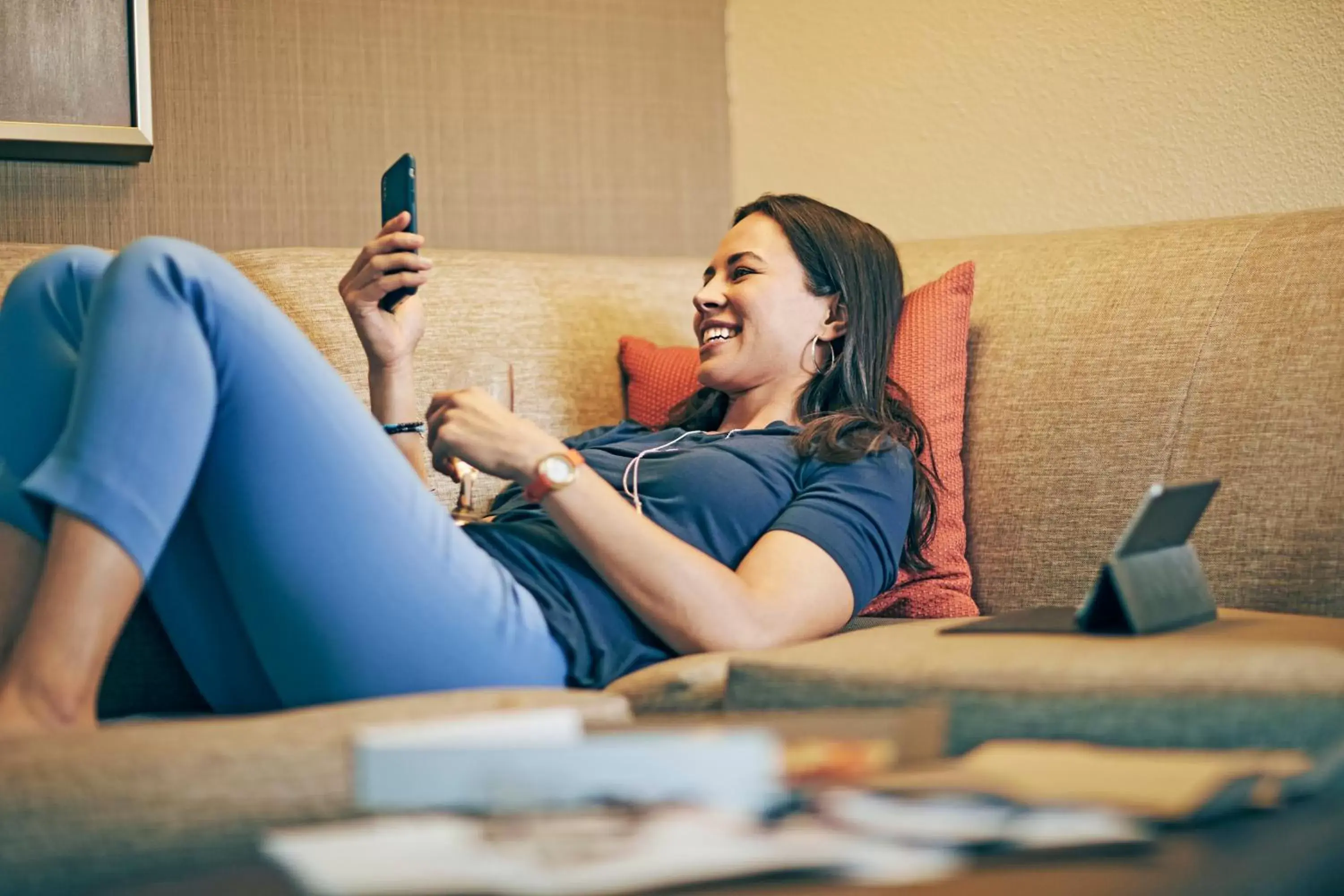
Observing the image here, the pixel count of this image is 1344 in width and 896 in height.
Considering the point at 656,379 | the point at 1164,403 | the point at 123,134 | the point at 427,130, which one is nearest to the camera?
the point at 1164,403

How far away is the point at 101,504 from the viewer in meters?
1.14

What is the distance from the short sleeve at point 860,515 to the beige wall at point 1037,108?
81 centimetres

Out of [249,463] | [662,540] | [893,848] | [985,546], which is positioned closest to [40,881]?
[249,463]

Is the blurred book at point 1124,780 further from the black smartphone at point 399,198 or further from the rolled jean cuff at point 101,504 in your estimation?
the black smartphone at point 399,198

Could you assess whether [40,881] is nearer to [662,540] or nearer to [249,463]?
[249,463]

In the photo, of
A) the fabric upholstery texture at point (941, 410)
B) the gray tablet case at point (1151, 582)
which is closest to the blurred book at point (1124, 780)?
the gray tablet case at point (1151, 582)

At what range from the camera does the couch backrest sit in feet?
5.17

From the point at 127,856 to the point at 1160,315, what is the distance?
1.39 m

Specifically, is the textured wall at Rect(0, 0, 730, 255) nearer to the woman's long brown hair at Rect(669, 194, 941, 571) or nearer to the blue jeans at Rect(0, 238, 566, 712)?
the woman's long brown hair at Rect(669, 194, 941, 571)

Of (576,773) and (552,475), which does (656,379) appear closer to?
(552,475)

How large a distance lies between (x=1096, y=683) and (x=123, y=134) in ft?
5.88

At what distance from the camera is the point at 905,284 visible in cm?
210

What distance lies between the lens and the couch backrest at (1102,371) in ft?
5.17

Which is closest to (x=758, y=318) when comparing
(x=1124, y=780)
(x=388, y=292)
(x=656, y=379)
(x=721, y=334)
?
(x=721, y=334)
